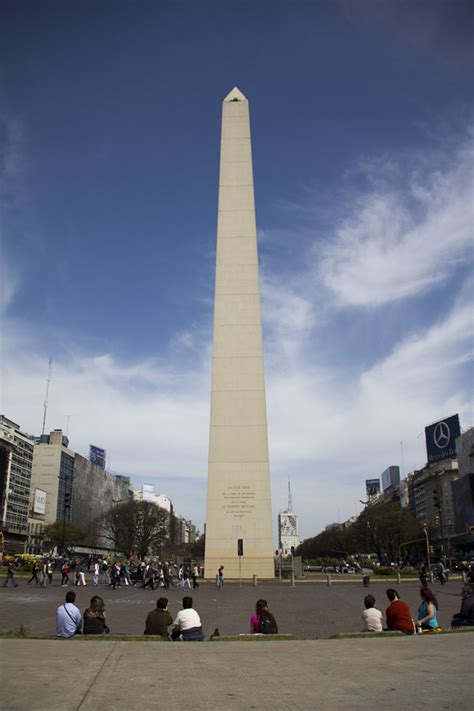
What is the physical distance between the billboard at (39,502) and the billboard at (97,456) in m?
46.6

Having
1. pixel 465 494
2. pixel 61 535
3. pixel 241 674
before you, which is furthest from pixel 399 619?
pixel 465 494

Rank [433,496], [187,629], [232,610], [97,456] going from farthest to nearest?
[97,456] → [433,496] → [232,610] → [187,629]

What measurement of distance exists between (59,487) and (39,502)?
10158 mm

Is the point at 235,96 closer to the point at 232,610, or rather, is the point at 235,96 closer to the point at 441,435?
Result: the point at 232,610

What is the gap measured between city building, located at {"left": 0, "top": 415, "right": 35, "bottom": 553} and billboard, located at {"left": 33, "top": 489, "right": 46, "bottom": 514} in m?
1.54

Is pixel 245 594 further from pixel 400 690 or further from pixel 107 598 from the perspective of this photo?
pixel 400 690

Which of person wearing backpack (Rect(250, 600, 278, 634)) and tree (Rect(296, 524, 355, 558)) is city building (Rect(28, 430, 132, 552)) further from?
person wearing backpack (Rect(250, 600, 278, 634))

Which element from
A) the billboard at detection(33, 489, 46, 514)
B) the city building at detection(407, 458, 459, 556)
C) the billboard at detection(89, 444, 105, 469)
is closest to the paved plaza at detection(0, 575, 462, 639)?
the billboard at detection(33, 489, 46, 514)

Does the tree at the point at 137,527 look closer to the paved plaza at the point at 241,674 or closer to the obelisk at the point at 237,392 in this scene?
the obelisk at the point at 237,392

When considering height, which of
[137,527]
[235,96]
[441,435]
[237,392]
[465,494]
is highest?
[235,96]

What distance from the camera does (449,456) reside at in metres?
121

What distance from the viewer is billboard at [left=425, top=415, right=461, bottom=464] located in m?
120

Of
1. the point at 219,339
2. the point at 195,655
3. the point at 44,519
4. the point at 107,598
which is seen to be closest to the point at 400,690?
the point at 195,655

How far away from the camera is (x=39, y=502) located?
109562 mm
